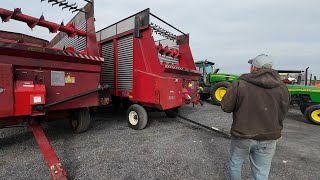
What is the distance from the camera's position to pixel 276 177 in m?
2.81

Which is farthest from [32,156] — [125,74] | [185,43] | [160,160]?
[185,43]

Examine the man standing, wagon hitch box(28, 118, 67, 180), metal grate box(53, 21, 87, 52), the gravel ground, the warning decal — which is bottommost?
the gravel ground

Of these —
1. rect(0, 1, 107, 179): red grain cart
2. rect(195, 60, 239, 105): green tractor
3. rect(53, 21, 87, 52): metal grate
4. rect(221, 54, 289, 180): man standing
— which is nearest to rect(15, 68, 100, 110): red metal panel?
rect(0, 1, 107, 179): red grain cart

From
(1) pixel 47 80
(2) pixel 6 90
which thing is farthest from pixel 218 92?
(2) pixel 6 90

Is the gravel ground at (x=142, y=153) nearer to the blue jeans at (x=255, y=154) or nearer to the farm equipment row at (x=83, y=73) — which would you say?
the farm equipment row at (x=83, y=73)

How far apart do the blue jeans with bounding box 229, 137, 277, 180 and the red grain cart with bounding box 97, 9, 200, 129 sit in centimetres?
252

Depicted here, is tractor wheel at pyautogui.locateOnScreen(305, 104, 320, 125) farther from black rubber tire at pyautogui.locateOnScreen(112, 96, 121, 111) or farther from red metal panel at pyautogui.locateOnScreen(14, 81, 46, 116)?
red metal panel at pyautogui.locateOnScreen(14, 81, 46, 116)

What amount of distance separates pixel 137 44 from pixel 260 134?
3.52 metres

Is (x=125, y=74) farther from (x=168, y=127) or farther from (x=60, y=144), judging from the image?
(x=60, y=144)

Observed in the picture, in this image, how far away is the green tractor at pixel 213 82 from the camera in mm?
9133

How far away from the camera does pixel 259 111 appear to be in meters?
2.04

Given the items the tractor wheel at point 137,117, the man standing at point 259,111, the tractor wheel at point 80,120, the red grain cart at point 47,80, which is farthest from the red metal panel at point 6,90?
the man standing at point 259,111

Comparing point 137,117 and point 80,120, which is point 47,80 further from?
point 137,117

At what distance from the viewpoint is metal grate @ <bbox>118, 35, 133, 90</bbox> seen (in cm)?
517
